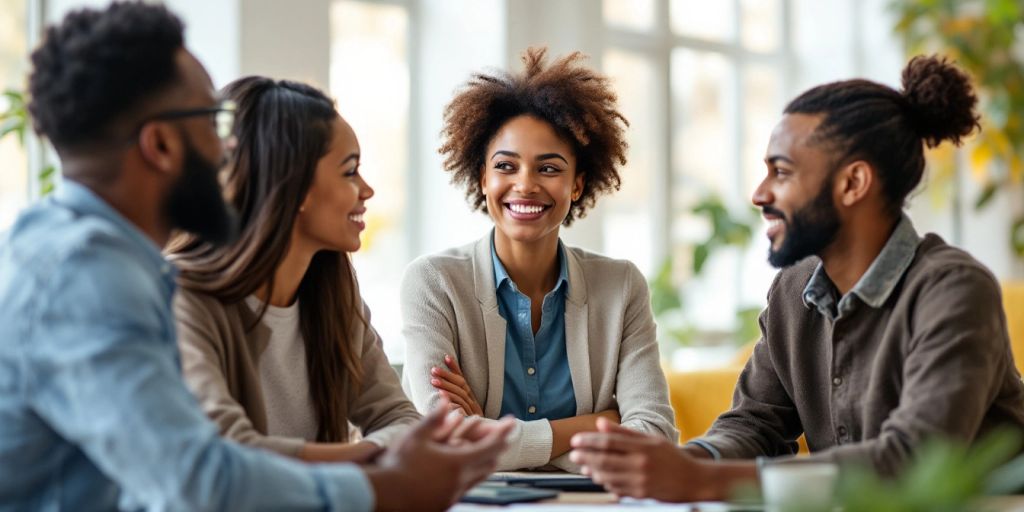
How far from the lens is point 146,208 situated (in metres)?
1.57

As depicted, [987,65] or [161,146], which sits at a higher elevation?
[987,65]

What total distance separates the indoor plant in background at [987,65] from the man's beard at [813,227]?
4859 millimetres

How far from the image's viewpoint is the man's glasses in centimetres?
155

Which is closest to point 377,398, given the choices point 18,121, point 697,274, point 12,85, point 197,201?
point 197,201

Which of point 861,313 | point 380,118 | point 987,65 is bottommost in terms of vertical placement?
point 861,313

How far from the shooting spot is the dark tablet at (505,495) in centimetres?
187

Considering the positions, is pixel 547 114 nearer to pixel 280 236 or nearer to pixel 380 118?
pixel 280 236

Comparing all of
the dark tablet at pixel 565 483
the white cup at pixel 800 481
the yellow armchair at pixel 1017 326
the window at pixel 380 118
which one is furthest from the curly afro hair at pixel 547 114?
the window at pixel 380 118

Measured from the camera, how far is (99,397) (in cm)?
132

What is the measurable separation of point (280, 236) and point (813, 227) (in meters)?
0.96

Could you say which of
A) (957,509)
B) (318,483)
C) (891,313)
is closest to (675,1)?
(891,313)

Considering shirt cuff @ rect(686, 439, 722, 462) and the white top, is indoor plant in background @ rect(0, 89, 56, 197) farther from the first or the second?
shirt cuff @ rect(686, 439, 722, 462)

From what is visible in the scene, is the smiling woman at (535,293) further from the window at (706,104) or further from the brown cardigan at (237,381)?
the window at (706,104)

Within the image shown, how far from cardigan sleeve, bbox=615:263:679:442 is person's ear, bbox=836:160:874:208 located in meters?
0.71
